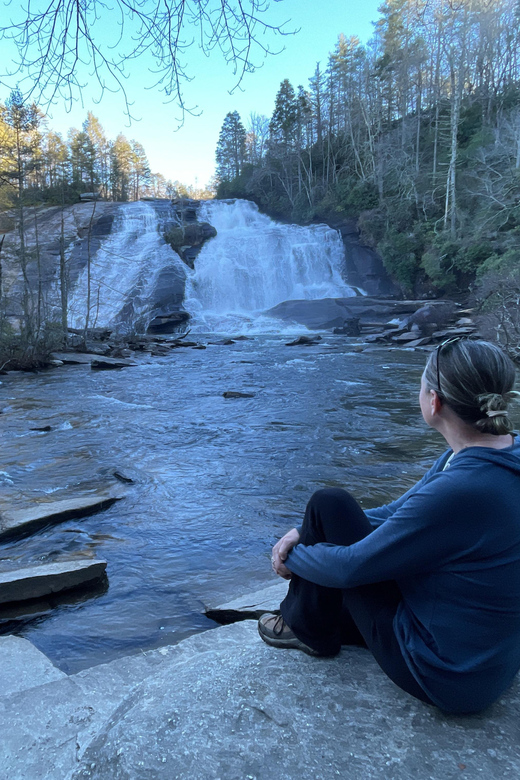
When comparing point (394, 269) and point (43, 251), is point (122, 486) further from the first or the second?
point (43, 251)

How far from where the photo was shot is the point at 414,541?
1533 mm

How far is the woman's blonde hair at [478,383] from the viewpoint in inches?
60.6

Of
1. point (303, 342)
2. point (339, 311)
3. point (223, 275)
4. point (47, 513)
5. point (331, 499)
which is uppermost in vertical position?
point (223, 275)

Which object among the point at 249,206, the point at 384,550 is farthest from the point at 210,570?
the point at 249,206

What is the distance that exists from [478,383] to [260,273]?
2760 centimetres

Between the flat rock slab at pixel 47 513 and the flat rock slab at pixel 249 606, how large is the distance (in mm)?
2006

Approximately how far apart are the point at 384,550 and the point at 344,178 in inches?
1581

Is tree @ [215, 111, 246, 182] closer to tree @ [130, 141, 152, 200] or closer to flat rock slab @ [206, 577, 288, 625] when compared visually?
tree @ [130, 141, 152, 200]

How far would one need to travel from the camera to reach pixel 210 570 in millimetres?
3961

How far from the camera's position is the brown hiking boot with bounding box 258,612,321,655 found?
200cm

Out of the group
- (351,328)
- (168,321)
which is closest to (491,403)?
(351,328)

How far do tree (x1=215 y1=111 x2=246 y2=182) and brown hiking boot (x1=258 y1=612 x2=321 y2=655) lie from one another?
173 ft

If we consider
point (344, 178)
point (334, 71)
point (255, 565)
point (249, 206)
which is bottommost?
point (255, 565)

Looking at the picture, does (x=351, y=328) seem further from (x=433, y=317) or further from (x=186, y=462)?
(x=186, y=462)
